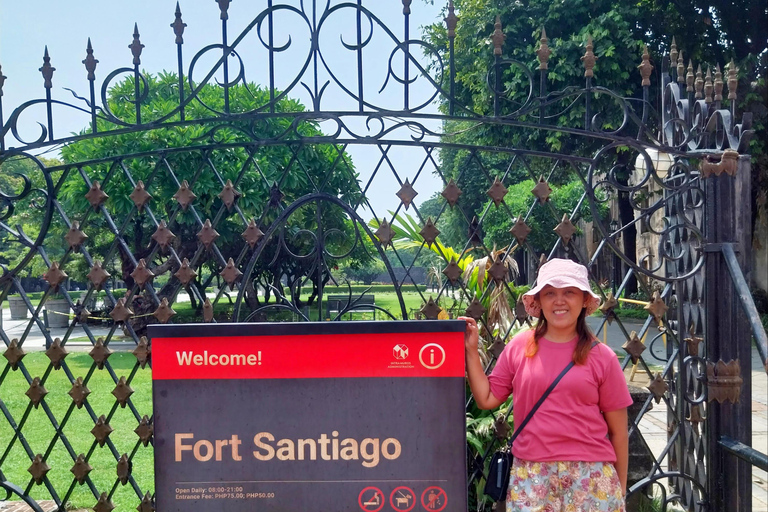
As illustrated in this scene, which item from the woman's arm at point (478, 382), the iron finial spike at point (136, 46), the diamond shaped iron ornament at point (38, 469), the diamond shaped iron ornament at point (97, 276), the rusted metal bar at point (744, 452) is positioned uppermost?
the iron finial spike at point (136, 46)

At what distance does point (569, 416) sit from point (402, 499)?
2.43 ft

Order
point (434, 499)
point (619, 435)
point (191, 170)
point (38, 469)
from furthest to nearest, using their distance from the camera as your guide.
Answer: point (191, 170) < point (38, 469) < point (619, 435) < point (434, 499)

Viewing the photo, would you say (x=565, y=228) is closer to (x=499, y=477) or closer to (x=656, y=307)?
(x=656, y=307)

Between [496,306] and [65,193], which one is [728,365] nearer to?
[496,306]

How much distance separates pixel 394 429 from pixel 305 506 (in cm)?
46

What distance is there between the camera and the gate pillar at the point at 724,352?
11.6ft

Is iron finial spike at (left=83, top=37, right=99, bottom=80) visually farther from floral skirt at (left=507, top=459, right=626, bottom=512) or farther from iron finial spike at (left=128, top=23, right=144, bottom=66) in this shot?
floral skirt at (left=507, top=459, right=626, bottom=512)

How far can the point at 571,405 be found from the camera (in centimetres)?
263

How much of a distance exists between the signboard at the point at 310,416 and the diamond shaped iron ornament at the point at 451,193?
42.3 inches

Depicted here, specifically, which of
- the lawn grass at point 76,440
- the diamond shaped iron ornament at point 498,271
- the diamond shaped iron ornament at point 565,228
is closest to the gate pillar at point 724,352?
the diamond shaped iron ornament at point 565,228

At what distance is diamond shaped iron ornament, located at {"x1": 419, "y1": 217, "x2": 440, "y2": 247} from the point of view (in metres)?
3.47

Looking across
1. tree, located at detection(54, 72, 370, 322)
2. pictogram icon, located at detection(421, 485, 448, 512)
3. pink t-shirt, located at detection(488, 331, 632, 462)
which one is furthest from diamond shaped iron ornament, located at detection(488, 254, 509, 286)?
tree, located at detection(54, 72, 370, 322)

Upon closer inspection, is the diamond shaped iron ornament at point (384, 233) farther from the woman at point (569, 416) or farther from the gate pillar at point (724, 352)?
the gate pillar at point (724, 352)

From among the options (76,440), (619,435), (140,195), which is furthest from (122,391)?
(76,440)
